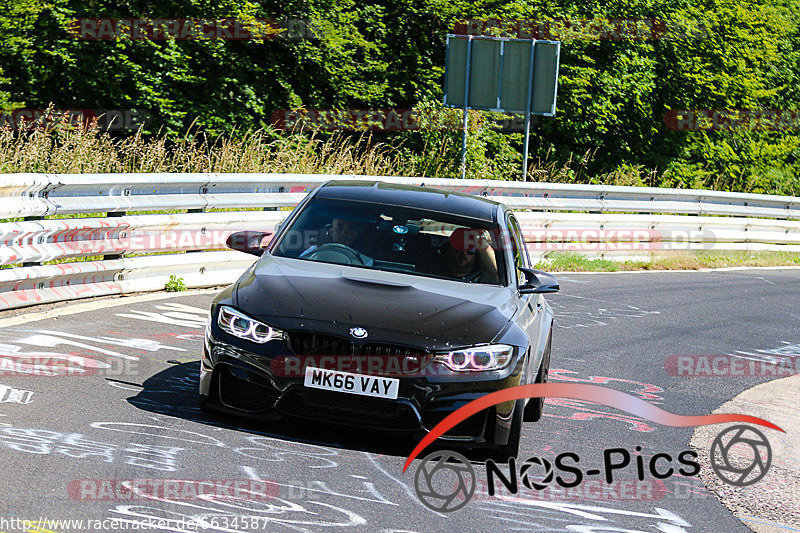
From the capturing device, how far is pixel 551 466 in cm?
639

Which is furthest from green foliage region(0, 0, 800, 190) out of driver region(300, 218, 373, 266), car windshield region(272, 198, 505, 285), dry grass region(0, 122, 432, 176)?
driver region(300, 218, 373, 266)

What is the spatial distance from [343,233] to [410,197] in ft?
2.04

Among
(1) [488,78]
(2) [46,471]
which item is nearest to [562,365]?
(2) [46,471]

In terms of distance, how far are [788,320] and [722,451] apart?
7.76 metres

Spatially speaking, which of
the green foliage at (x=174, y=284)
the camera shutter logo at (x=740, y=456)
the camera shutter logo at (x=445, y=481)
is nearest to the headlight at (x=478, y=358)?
the camera shutter logo at (x=445, y=481)

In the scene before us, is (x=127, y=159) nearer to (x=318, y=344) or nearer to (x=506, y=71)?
(x=506, y=71)

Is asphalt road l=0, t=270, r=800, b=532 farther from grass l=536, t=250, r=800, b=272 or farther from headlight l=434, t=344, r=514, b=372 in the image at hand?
grass l=536, t=250, r=800, b=272

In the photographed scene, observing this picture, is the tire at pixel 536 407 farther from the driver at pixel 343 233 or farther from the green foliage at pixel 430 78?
the green foliage at pixel 430 78

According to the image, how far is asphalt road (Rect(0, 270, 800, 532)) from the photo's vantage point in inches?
197

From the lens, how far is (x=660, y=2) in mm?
37812

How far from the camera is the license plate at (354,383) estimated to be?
5992 mm

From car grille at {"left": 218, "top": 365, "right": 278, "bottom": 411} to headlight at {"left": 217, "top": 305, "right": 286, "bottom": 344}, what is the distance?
210 mm

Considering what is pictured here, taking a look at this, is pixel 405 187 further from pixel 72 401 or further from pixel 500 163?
pixel 500 163

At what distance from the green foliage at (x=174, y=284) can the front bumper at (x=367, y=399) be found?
18.5ft
